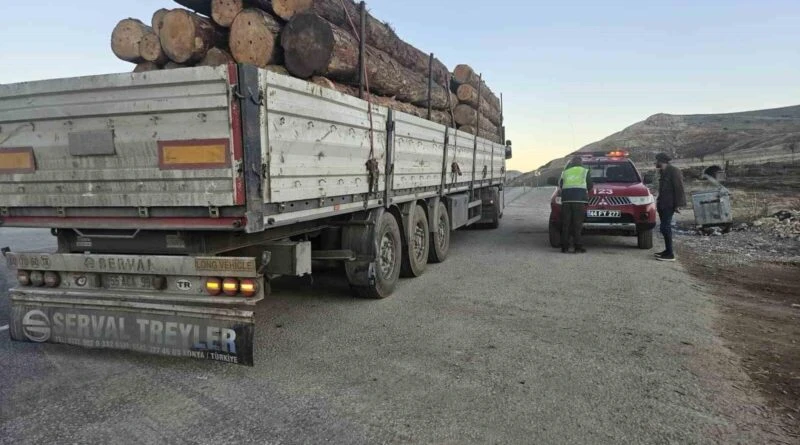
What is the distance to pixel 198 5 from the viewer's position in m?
4.89

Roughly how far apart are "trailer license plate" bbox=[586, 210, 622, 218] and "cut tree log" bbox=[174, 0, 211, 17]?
23.1ft

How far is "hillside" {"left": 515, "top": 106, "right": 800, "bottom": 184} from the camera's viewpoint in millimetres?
46562

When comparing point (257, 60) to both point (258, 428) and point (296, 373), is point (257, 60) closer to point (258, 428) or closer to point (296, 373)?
point (296, 373)

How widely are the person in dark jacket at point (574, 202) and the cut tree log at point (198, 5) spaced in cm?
645

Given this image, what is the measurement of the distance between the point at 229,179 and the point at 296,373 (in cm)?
146

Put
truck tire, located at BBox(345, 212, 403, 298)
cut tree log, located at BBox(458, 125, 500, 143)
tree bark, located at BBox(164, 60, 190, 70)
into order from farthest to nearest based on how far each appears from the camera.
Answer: cut tree log, located at BBox(458, 125, 500, 143) < truck tire, located at BBox(345, 212, 403, 298) < tree bark, located at BBox(164, 60, 190, 70)

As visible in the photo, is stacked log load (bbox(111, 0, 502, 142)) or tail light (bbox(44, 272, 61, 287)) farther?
stacked log load (bbox(111, 0, 502, 142))

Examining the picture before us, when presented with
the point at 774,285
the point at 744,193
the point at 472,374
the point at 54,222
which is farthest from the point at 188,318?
the point at 744,193

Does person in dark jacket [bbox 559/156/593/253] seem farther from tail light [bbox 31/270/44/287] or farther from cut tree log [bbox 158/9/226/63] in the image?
tail light [bbox 31/270/44/287]

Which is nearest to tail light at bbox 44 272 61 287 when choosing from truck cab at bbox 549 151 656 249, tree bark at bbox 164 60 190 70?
tree bark at bbox 164 60 190 70

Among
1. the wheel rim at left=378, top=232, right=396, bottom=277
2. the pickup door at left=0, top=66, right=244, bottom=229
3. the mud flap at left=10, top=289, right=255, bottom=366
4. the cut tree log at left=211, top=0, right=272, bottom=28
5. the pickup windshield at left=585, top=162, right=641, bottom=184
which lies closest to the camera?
the pickup door at left=0, top=66, right=244, bottom=229

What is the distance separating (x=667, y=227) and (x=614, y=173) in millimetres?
1969

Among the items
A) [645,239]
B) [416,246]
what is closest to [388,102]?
[416,246]

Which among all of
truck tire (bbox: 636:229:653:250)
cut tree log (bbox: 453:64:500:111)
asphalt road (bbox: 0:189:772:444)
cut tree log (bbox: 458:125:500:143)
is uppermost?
cut tree log (bbox: 453:64:500:111)
